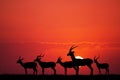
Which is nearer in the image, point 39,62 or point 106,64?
point 39,62

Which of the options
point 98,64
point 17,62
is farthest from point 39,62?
point 98,64

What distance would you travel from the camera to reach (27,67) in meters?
52.8

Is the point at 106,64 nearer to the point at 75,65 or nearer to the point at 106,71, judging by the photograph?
the point at 106,71

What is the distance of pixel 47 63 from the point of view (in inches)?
2007

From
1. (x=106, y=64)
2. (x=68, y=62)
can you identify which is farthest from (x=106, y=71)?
(x=68, y=62)

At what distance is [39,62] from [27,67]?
219cm

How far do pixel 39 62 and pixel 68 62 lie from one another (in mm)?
4110
